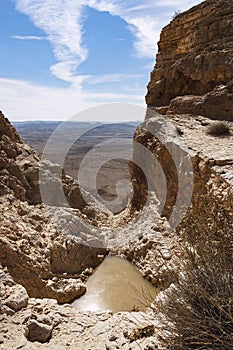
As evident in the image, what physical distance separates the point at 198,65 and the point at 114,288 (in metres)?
6.66

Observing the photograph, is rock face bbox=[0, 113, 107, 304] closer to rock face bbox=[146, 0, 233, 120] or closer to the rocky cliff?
the rocky cliff

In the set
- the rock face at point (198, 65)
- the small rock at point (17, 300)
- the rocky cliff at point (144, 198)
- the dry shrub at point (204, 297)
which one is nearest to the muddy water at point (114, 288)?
the rocky cliff at point (144, 198)

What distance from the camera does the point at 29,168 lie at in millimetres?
8570

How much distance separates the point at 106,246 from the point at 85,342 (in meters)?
5.37

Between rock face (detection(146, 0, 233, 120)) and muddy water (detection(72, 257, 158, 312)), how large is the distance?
4.75 metres

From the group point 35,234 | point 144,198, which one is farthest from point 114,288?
point 144,198

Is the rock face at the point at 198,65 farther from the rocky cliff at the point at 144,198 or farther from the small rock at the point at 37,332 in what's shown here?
the small rock at the point at 37,332

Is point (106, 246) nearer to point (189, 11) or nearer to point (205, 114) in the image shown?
point (205, 114)

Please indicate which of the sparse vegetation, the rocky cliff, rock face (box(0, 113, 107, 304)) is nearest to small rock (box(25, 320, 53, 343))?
the rocky cliff

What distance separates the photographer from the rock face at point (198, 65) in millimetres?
7629

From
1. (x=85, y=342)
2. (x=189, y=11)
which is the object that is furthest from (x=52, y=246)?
(x=189, y=11)

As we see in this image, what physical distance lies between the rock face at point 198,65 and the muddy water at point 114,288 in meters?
4.75

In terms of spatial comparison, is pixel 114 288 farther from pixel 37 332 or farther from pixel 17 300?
pixel 37 332

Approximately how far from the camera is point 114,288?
6.35m
